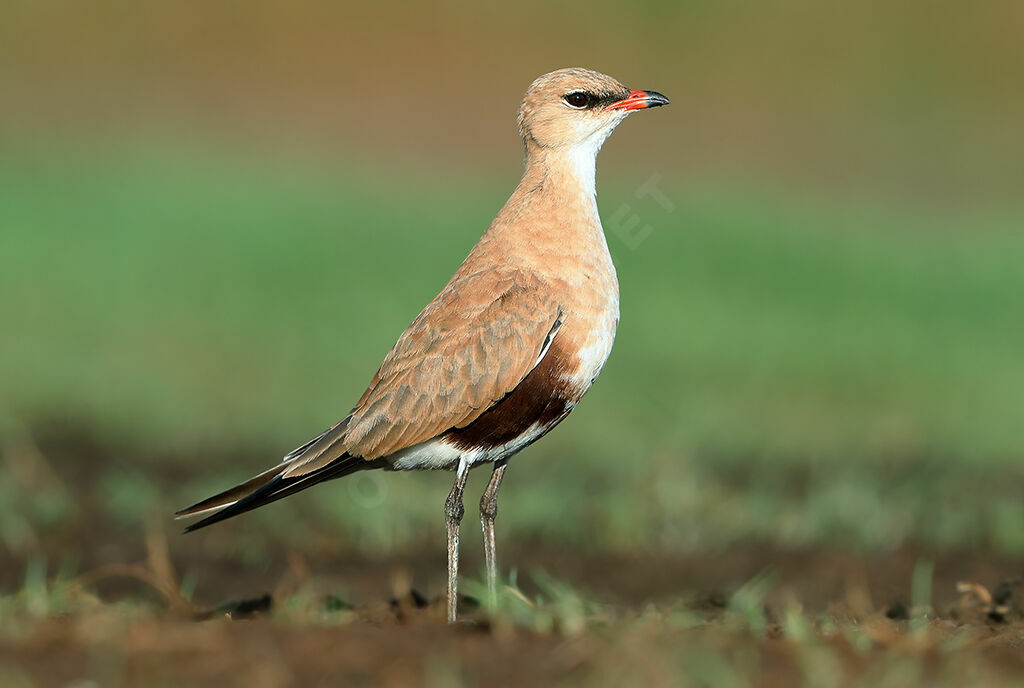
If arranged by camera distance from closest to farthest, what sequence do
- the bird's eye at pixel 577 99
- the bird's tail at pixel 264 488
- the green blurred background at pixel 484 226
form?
the bird's tail at pixel 264 488
the bird's eye at pixel 577 99
the green blurred background at pixel 484 226

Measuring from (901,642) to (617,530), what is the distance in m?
3.34

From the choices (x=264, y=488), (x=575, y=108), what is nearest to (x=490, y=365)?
(x=264, y=488)

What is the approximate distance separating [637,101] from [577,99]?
9.6 inches

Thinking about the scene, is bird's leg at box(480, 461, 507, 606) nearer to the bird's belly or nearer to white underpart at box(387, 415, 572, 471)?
white underpart at box(387, 415, 572, 471)

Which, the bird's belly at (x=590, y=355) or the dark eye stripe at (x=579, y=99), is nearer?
the bird's belly at (x=590, y=355)

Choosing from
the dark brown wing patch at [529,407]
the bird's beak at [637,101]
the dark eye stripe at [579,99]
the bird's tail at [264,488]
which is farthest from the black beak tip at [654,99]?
the bird's tail at [264,488]

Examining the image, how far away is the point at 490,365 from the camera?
534 cm

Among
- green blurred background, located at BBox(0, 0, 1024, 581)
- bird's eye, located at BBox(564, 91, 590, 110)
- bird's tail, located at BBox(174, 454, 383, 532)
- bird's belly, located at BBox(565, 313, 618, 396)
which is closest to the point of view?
bird's belly, located at BBox(565, 313, 618, 396)

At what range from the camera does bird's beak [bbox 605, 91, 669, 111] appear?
5.91 meters

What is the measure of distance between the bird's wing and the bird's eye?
33.7 inches

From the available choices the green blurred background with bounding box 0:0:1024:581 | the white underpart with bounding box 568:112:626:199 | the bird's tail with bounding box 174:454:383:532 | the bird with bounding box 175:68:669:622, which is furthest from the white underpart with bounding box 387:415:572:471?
the green blurred background with bounding box 0:0:1024:581

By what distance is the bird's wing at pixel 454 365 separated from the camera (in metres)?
5.30

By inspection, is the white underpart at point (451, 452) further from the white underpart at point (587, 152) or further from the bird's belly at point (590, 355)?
the white underpart at point (587, 152)

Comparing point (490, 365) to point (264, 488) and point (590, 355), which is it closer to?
point (590, 355)
